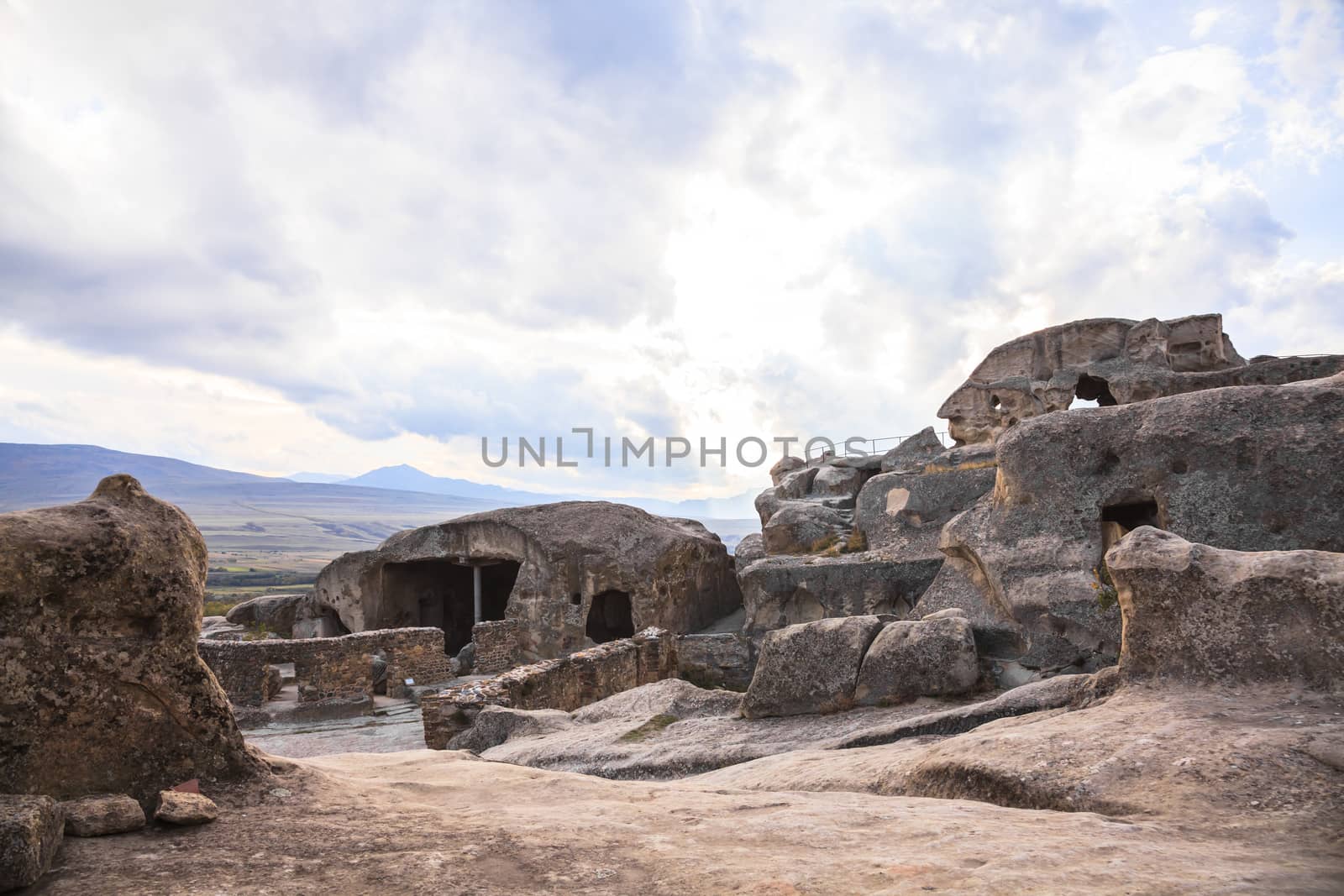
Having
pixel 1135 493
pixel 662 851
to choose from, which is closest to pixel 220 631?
pixel 1135 493

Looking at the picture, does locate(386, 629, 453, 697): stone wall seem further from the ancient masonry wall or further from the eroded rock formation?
the eroded rock formation

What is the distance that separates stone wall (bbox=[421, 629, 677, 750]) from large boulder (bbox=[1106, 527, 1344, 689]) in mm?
7465

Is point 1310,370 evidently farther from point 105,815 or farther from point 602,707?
point 105,815

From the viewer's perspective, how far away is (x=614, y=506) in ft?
79.0

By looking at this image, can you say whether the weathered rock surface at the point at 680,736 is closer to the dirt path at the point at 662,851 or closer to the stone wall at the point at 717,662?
the dirt path at the point at 662,851

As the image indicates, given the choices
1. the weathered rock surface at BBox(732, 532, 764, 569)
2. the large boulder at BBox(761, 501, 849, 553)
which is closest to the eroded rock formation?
the large boulder at BBox(761, 501, 849, 553)

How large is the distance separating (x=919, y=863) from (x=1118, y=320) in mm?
28495

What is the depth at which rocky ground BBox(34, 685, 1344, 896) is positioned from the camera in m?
2.85

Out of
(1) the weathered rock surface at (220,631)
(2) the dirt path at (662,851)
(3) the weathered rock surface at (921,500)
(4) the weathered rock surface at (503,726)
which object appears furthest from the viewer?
(1) the weathered rock surface at (220,631)

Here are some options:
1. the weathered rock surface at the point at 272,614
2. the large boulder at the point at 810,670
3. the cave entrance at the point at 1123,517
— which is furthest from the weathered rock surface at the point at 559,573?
A: the large boulder at the point at 810,670

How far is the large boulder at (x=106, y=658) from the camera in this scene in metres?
3.62

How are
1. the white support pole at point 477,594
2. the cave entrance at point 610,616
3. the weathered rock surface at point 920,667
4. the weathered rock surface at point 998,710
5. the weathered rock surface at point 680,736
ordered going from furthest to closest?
the cave entrance at point 610,616
the white support pole at point 477,594
the weathered rock surface at point 920,667
the weathered rock surface at point 680,736
the weathered rock surface at point 998,710

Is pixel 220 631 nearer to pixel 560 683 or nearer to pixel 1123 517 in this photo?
pixel 560 683

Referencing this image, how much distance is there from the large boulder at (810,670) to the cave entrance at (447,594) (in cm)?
1712
